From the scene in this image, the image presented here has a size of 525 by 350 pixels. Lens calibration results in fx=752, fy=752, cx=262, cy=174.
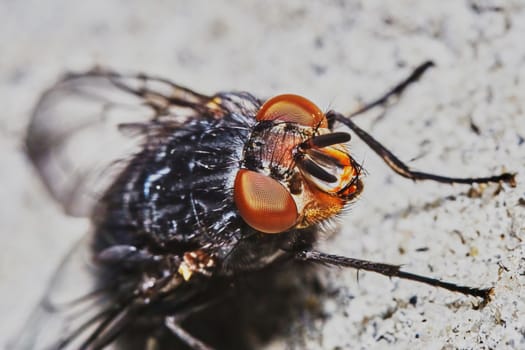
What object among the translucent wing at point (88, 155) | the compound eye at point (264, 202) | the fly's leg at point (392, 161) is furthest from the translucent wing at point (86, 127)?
the compound eye at point (264, 202)

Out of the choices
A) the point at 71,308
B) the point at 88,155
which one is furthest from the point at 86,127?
the point at 71,308

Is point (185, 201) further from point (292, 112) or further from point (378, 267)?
point (378, 267)

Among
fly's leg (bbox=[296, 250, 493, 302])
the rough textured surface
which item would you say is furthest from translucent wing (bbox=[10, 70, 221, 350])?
fly's leg (bbox=[296, 250, 493, 302])

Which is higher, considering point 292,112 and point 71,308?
point 292,112

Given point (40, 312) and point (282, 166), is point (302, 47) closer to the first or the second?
point (282, 166)

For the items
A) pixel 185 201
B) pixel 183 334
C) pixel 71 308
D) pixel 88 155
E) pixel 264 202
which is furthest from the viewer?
pixel 88 155

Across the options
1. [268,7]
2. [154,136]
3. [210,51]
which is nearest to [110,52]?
[210,51]
